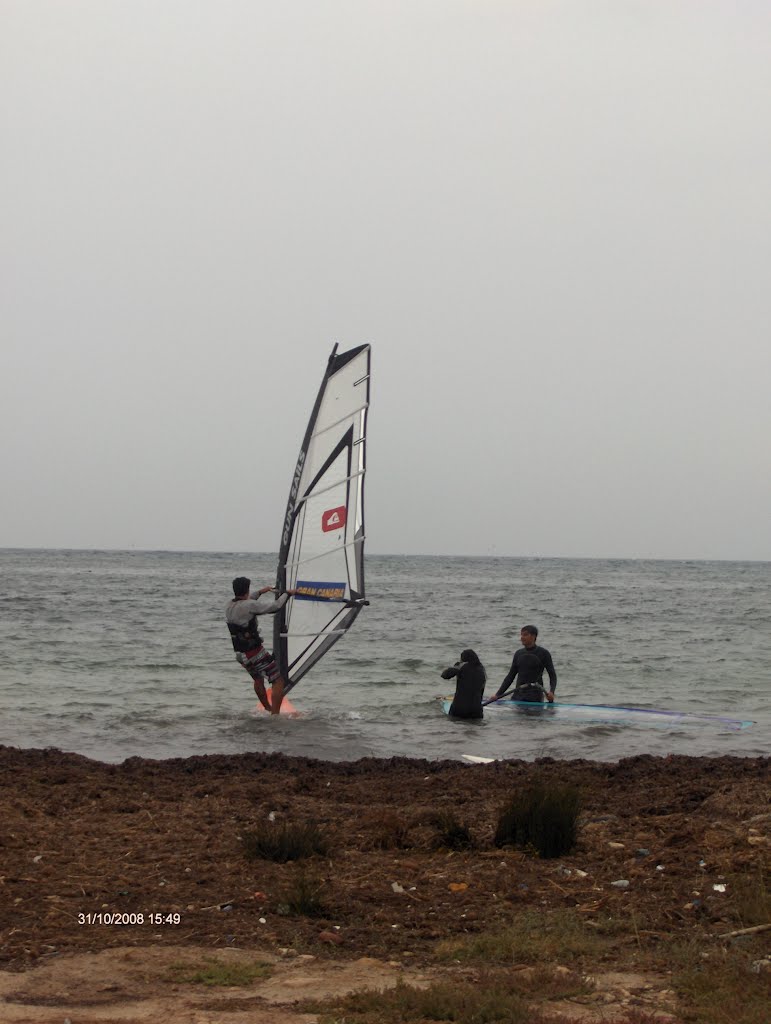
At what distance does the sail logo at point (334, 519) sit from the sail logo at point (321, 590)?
56 cm

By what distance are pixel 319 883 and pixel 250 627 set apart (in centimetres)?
571

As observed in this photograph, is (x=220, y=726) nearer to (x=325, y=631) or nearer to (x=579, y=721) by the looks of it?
(x=325, y=631)

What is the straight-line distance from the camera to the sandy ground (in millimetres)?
3682

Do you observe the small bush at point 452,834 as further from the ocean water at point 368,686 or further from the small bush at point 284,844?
the ocean water at point 368,686

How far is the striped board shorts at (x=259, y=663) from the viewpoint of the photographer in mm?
10673

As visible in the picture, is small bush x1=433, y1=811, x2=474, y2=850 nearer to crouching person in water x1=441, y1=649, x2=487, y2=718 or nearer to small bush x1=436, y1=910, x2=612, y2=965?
small bush x1=436, y1=910, x2=612, y2=965

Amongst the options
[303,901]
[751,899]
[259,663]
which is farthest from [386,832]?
[259,663]

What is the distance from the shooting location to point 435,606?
119 feet

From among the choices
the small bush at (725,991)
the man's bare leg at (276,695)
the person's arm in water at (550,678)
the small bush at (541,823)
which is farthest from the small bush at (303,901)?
the person's arm in water at (550,678)

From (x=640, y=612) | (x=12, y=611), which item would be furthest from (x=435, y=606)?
(x=12, y=611)

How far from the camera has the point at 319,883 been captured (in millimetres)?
4840

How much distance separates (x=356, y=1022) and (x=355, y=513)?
25.7 ft
